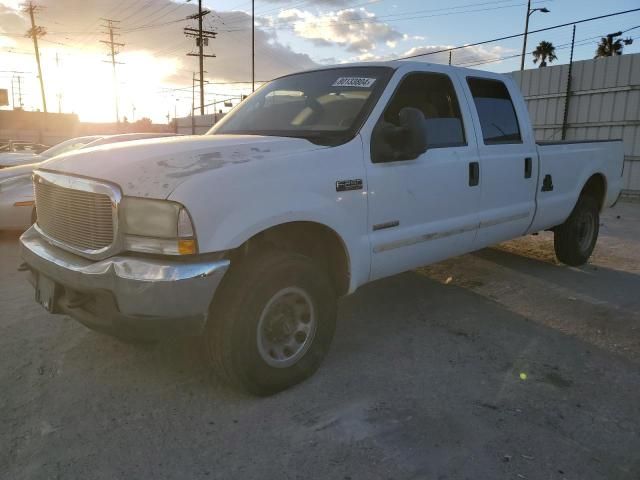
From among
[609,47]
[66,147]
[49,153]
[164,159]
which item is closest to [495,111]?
[164,159]

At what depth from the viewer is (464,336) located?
3.85 metres

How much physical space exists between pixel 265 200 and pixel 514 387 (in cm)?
188

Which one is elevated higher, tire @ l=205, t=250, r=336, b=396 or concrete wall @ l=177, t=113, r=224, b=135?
concrete wall @ l=177, t=113, r=224, b=135

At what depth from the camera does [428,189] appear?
11.9ft

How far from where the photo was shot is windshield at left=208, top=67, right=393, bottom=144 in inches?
133

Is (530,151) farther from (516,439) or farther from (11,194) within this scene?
(11,194)

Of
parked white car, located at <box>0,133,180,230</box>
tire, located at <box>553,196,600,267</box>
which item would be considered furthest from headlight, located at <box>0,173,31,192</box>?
tire, located at <box>553,196,600,267</box>

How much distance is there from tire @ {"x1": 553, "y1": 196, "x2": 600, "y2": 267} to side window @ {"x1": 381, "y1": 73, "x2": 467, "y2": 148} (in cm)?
245

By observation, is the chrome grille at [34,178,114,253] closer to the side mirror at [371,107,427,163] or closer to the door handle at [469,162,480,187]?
the side mirror at [371,107,427,163]

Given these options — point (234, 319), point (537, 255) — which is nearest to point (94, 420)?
point (234, 319)

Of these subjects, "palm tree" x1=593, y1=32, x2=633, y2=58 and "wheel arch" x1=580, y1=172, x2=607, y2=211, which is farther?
"palm tree" x1=593, y1=32, x2=633, y2=58

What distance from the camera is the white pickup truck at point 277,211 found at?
8.12 ft

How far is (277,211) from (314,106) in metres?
1.29

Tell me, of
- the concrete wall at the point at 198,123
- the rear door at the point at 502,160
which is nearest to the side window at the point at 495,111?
the rear door at the point at 502,160
